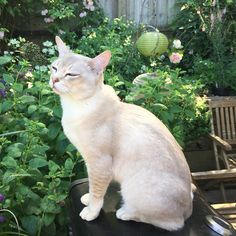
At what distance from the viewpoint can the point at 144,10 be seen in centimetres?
591

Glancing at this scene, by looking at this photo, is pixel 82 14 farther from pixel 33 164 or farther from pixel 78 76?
pixel 78 76

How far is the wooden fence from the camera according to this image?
585cm

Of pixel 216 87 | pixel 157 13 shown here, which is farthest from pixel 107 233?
pixel 157 13

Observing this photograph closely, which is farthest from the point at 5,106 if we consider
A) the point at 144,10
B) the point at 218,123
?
the point at 144,10

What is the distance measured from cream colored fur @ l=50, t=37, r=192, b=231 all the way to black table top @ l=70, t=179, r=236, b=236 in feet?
0.10

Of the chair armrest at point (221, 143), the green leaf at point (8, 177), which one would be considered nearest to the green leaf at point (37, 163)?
the green leaf at point (8, 177)

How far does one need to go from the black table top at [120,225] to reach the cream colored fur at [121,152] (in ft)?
0.10

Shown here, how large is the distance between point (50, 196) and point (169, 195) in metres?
0.62

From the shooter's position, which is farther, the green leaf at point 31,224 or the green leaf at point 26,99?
the green leaf at point 26,99

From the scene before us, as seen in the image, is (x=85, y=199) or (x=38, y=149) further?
(x=38, y=149)

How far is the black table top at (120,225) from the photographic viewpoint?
1860 mm

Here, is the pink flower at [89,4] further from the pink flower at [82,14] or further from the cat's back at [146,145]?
the cat's back at [146,145]

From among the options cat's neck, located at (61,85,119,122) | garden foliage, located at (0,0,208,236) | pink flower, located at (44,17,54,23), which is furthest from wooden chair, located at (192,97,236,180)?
cat's neck, located at (61,85,119,122)

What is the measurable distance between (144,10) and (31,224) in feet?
13.9
